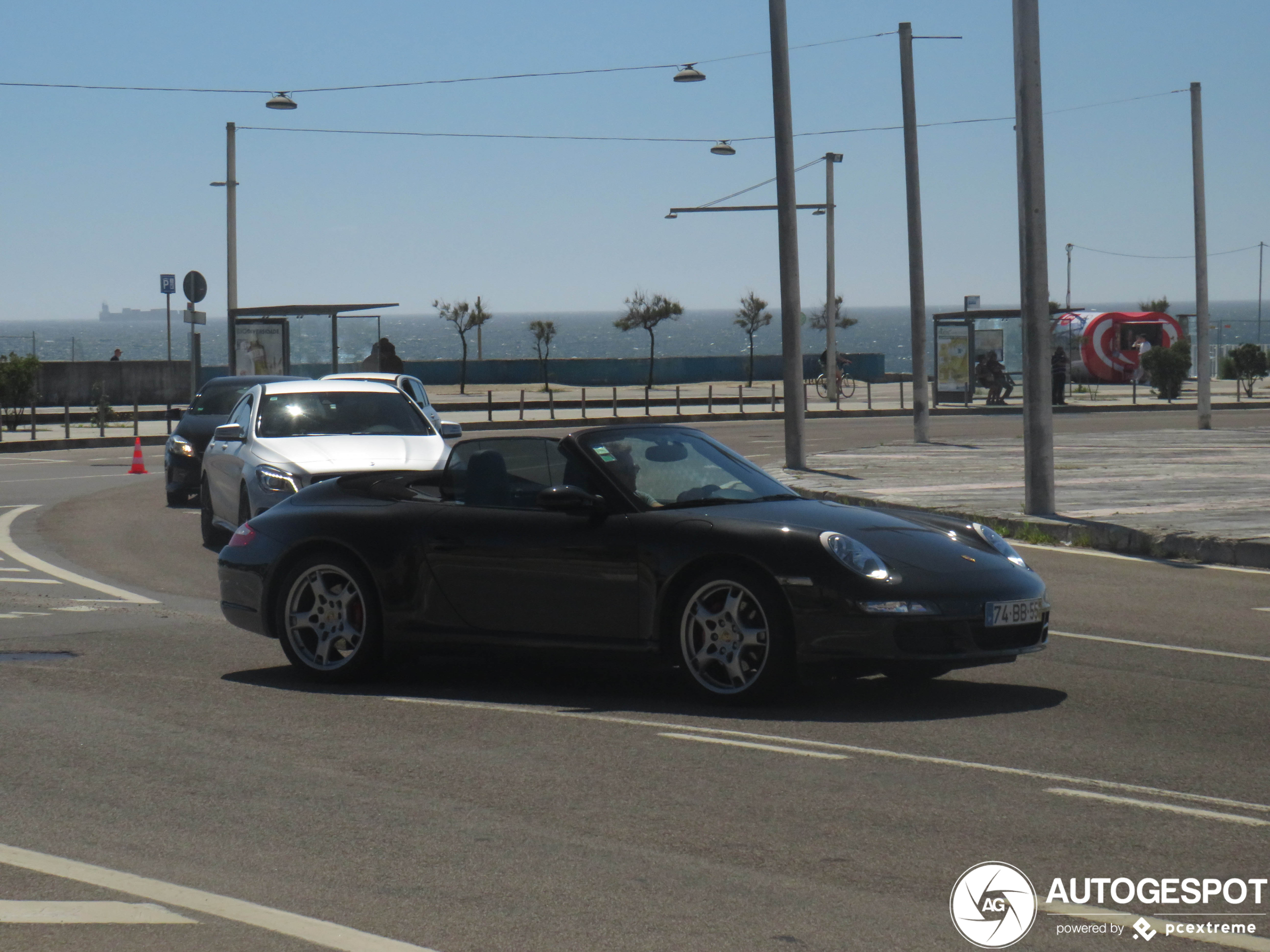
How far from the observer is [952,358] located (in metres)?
43.9

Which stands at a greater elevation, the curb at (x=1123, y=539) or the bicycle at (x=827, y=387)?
the bicycle at (x=827, y=387)

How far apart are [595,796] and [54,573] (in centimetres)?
875

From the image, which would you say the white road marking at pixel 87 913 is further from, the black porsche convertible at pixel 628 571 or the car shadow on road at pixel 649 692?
the black porsche convertible at pixel 628 571

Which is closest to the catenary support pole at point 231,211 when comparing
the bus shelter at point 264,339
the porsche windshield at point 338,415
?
the bus shelter at point 264,339

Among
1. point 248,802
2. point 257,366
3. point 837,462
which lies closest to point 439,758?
point 248,802

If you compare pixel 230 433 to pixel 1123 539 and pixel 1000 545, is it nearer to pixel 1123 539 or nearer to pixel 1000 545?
pixel 1123 539

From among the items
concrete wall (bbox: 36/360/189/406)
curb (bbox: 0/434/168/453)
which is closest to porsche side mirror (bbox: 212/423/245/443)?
curb (bbox: 0/434/168/453)

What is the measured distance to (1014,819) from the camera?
5.50 m

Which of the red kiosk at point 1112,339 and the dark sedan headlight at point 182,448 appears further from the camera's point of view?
the red kiosk at point 1112,339

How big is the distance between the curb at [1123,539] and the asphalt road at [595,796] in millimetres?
3276

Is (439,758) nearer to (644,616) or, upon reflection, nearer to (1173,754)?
(644,616)

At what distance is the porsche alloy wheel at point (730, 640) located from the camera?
7.25 metres

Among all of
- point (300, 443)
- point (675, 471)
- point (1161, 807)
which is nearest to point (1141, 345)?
point (300, 443)

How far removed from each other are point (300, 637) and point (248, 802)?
2661 mm
